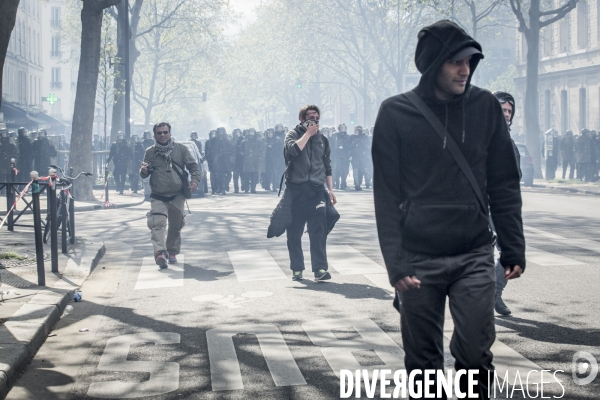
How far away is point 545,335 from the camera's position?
6895 mm

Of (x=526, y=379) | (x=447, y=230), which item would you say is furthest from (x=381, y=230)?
(x=526, y=379)

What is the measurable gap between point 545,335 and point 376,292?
94.8 inches

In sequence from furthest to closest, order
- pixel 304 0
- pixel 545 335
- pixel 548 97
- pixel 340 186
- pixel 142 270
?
pixel 304 0
pixel 548 97
pixel 340 186
pixel 142 270
pixel 545 335

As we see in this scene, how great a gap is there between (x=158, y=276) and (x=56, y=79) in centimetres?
10054

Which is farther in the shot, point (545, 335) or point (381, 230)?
point (545, 335)

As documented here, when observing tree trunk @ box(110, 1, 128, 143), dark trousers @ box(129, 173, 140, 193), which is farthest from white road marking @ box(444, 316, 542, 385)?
tree trunk @ box(110, 1, 128, 143)

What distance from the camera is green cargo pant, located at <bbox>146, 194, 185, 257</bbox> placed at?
1149cm

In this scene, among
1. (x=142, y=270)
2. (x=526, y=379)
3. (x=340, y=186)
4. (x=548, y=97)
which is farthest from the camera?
(x=548, y=97)

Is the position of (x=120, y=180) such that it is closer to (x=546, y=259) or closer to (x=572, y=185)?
(x=572, y=185)

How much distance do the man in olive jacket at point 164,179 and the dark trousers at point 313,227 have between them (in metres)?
1.96

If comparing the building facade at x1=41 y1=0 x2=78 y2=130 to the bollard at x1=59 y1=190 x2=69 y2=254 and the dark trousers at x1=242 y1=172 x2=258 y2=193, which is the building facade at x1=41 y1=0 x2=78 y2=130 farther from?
the bollard at x1=59 y1=190 x2=69 y2=254

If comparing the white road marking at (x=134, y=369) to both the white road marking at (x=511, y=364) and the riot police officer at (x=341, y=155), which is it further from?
the riot police officer at (x=341, y=155)

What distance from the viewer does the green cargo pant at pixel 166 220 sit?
11.5 metres

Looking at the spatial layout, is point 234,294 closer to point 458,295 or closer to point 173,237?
point 173,237
